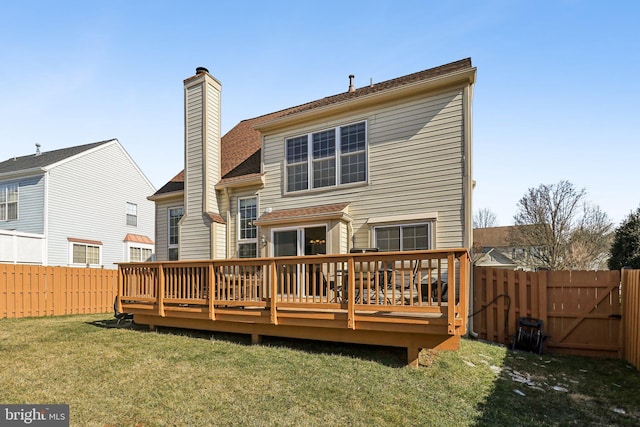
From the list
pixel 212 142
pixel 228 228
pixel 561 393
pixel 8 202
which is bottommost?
pixel 561 393

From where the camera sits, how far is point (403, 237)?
7961 millimetres

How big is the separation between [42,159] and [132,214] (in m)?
5.20

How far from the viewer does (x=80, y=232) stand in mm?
17297

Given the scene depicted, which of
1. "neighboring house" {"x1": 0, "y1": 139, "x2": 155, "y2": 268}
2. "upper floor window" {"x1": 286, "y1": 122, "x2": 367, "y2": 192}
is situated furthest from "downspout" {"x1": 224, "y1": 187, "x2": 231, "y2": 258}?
"neighboring house" {"x1": 0, "y1": 139, "x2": 155, "y2": 268}

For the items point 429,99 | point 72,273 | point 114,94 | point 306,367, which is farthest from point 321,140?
point 72,273

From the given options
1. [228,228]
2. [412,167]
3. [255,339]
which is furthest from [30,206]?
[412,167]

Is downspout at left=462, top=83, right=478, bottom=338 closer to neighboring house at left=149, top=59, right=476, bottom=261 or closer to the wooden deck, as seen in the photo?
neighboring house at left=149, top=59, right=476, bottom=261

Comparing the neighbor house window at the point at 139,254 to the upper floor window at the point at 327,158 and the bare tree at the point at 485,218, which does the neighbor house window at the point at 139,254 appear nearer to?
the upper floor window at the point at 327,158

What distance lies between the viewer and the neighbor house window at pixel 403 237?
25.3ft

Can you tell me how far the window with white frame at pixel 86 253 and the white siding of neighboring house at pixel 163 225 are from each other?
831 centimetres

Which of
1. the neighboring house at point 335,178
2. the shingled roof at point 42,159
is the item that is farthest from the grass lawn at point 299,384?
the shingled roof at point 42,159

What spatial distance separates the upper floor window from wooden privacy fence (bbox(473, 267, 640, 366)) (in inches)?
154

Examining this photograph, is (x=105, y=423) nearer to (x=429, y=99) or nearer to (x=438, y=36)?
(x=429, y=99)

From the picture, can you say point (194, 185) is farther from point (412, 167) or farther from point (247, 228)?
point (412, 167)
